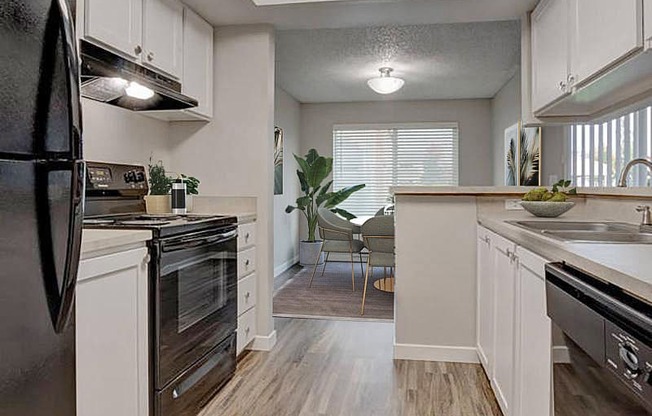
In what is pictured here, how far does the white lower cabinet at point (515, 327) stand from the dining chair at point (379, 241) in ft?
4.80

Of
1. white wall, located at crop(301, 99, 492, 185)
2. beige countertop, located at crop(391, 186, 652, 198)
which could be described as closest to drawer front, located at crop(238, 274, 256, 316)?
beige countertop, located at crop(391, 186, 652, 198)

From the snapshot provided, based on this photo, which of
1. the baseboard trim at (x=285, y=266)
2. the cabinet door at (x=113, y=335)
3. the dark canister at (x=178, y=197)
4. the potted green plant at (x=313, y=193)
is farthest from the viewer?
the potted green plant at (x=313, y=193)

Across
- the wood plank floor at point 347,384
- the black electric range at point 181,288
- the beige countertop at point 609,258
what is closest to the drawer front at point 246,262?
the black electric range at point 181,288

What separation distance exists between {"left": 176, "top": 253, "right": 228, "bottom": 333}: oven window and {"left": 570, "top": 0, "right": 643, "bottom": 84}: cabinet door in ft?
6.23

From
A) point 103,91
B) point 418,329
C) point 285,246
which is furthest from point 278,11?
point 285,246

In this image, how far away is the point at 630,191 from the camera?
220cm

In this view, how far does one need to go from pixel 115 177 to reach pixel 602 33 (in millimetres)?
2452

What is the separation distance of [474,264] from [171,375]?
1.83m

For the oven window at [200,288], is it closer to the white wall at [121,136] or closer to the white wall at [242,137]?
the white wall at [242,137]

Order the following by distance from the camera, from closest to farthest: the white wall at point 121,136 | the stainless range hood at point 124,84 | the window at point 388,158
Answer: the stainless range hood at point 124,84 → the white wall at point 121,136 → the window at point 388,158

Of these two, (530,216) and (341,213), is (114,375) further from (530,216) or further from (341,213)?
(341,213)

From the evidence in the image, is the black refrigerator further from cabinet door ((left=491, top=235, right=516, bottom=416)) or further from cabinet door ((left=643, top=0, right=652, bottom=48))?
cabinet door ((left=643, top=0, right=652, bottom=48))

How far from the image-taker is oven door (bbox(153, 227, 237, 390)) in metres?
2.01

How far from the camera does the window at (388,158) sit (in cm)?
740
